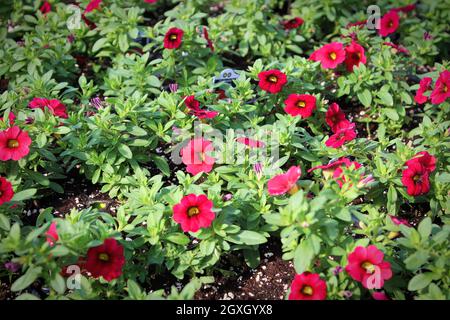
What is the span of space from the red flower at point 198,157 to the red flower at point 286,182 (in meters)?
0.46

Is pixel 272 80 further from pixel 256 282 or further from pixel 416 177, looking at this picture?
pixel 256 282

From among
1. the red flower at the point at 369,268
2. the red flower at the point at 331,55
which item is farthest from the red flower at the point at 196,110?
the red flower at the point at 369,268

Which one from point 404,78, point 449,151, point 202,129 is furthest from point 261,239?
point 404,78

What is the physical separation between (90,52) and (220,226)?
7.63 feet

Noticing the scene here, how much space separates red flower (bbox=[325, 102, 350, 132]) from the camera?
3.59 metres

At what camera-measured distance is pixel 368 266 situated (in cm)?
252

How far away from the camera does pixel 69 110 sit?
3.74 m

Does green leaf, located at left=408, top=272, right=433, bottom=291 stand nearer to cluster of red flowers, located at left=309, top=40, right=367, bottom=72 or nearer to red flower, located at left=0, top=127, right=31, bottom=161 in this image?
cluster of red flowers, located at left=309, top=40, right=367, bottom=72

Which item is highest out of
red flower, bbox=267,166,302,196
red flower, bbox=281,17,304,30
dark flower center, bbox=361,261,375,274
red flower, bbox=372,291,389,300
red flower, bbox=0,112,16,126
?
red flower, bbox=281,17,304,30

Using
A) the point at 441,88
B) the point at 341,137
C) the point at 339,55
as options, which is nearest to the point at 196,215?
the point at 341,137

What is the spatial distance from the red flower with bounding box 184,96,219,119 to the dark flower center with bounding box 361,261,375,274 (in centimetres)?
129

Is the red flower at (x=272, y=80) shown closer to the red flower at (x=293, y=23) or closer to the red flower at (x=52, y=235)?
the red flower at (x=293, y=23)

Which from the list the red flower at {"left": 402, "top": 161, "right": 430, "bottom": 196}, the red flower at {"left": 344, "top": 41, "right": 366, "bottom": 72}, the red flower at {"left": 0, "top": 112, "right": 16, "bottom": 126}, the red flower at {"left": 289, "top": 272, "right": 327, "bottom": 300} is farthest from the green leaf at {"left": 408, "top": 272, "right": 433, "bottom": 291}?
the red flower at {"left": 0, "top": 112, "right": 16, "bottom": 126}

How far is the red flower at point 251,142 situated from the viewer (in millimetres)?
3139
